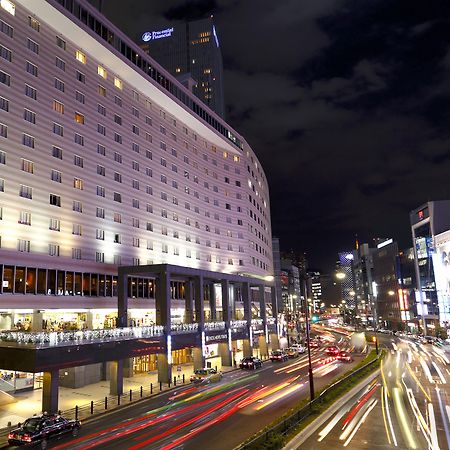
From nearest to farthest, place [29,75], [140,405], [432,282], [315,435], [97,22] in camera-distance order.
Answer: [315,435] < [140,405] < [29,75] < [97,22] < [432,282]

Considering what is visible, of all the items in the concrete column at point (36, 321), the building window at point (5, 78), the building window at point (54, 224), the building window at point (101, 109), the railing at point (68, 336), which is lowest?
the railing at point (68, 336)

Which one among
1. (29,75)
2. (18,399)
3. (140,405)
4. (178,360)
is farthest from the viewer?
(178,360)

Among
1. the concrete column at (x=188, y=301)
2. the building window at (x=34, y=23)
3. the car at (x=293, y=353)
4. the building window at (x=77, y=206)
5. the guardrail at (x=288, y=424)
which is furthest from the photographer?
the car at (x=293, y=353)

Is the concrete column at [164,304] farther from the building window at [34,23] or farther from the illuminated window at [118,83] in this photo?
the building window at [34,23]

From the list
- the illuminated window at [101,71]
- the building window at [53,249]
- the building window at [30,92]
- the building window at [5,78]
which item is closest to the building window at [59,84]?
the building window at [30,92]

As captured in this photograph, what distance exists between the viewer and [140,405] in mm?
34750

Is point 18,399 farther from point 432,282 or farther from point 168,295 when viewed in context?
point 432,282

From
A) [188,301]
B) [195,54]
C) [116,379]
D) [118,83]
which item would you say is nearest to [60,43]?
[118,83]

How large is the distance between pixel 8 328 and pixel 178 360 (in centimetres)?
2960

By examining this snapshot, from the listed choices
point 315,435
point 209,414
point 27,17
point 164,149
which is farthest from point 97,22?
point 315,435

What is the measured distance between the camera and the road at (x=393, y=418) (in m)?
22.5

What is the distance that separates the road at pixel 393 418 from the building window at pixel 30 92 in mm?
42899

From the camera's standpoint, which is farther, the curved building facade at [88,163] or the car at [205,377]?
the car at [205,377]

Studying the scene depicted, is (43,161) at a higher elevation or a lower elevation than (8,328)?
higher
